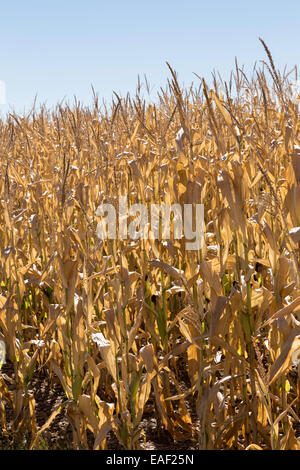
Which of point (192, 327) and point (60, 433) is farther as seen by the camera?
point (60, 433)

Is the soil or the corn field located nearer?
the corn field

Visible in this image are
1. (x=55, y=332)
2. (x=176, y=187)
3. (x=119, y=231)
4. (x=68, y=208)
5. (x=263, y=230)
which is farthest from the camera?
(x=68, y=208)

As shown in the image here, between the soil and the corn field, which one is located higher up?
the corn field

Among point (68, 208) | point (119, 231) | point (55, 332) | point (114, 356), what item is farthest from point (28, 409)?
point (68, 208)

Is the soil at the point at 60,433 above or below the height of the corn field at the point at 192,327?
below

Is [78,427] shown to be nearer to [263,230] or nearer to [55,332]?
[55,332]

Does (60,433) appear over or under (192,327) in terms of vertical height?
under

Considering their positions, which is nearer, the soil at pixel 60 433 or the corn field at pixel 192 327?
the corn field at pixel 192 327

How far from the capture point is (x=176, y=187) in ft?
7.46

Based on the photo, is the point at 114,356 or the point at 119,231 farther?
the point at 119,231

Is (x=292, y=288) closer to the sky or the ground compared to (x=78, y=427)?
closer to the sky
